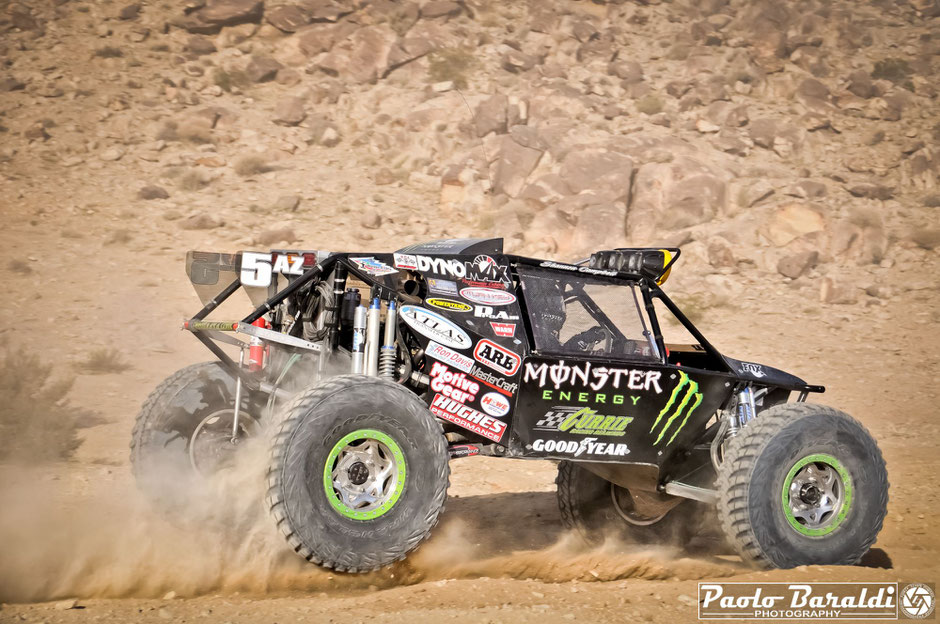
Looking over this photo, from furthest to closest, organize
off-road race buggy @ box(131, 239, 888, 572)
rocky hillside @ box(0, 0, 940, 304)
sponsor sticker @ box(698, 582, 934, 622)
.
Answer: rocky hillside @ box(0, 0, 940, 304) → off-road race buggy @ box(131, 239, 888, 572) → sponsor sticker @ box(698, 582, 934, 622)

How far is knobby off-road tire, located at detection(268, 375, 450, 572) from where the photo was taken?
5129 mm

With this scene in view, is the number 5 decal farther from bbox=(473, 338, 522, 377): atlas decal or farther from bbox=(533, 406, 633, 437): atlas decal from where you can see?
bbox=(533, 406, 633, 437): atlas decal

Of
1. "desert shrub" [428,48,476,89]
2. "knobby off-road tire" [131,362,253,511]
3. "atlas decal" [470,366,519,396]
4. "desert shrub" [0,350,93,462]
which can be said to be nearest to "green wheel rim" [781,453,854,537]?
"atlas decal" [470,366,519,396]

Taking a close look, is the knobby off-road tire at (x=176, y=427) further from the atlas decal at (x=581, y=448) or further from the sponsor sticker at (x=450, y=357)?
the atlas decal at (x=581, y=448)

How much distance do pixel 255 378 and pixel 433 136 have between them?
1889 centimetres

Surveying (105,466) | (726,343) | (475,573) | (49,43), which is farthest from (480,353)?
(49,43)

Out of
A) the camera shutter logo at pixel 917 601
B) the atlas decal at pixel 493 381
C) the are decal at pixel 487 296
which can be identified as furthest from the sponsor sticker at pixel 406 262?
the camera shutter logo at pixel 917 601

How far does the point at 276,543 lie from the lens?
5703 mm

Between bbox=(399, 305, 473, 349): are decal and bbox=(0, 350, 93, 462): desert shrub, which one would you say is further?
bbox=(0, 350, 93, 462): desert shrub

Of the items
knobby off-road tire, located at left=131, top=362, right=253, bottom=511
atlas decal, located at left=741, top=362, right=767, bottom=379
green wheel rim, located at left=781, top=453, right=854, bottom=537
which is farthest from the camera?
atlas decal, located at left=741, top=362, right=767, bottom=379

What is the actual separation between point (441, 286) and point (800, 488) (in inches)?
111

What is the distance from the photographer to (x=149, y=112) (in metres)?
24.8

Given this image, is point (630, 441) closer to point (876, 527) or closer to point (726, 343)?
point (876, 527)

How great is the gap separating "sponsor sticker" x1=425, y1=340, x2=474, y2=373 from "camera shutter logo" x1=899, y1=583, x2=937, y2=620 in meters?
3.01
